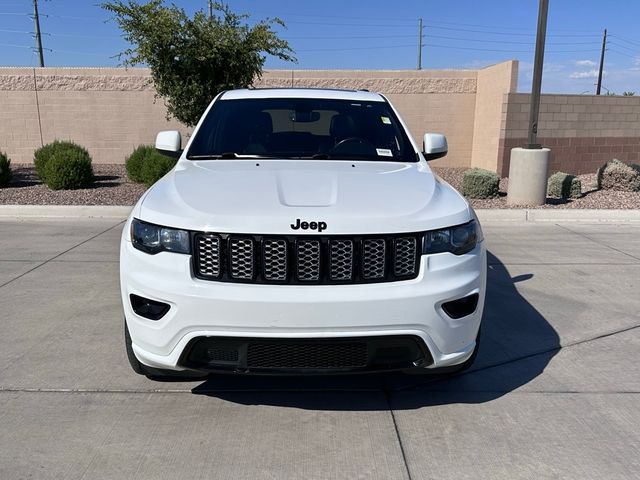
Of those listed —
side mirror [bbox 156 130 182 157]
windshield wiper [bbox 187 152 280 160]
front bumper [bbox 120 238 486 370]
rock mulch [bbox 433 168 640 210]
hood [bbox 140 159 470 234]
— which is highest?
side mirror [bbox 156 130 182 157]

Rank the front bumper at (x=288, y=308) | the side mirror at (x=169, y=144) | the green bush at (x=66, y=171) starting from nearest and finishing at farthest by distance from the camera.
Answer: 1. the front bumper at (x=288, y=308)
2. the side mirror at (x=169, y=144)
3. the green bush at (x=66, y=171)

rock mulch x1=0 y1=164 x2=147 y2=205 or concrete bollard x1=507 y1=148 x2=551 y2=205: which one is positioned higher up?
concrete bollard x1=507 y1=148 x2=551 y2=205

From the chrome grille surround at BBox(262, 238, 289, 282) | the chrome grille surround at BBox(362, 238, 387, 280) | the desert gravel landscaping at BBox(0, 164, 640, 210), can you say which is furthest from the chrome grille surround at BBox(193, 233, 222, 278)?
the desert gravel landscaping at BBox(0, 164, 640, 210)

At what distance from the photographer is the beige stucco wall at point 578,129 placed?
13.7 meters

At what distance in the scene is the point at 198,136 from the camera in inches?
173

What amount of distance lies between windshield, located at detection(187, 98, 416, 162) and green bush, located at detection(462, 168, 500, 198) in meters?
6.52

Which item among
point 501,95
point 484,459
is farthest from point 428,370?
Answer: point 501,95

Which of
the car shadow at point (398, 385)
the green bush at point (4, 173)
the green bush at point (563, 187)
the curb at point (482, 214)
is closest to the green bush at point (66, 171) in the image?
the green bush at point (4, 173)

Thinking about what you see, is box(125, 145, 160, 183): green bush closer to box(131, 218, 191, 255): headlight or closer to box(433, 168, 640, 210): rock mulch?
box(433, 168, 640, 210): rock mulch

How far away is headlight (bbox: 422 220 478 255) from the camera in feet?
9.68

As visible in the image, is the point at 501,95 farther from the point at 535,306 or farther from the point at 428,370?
the point at 428,370

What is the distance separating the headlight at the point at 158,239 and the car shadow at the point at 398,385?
35.6 inches

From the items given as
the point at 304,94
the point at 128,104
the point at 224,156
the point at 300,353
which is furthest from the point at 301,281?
the point at 128,104

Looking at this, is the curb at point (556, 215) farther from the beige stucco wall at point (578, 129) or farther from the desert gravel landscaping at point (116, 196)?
the beige stucco wall at point (578, 129)
